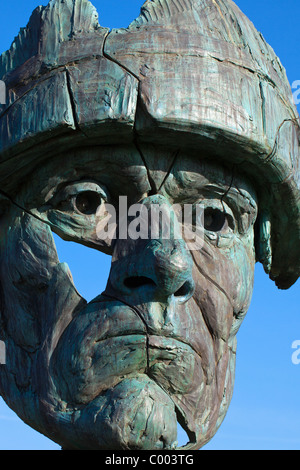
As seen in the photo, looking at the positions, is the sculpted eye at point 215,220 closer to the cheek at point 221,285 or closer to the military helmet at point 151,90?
the cheek at point 221,285

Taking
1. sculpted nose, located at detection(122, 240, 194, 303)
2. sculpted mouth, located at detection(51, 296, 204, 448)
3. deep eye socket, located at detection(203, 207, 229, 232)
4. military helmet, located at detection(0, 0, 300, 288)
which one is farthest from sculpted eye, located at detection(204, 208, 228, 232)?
sculpted mouth, located at detection(51, 296, 204, 448)

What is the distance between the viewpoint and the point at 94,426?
11.3 feet

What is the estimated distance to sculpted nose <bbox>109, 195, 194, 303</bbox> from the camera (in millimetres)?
3504

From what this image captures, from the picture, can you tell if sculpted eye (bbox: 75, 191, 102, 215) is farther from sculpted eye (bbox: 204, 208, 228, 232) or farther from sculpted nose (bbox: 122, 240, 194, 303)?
sculpted eye (bbox: 204, 208, 228, 232)

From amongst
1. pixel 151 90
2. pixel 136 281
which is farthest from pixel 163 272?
pixel 151 90

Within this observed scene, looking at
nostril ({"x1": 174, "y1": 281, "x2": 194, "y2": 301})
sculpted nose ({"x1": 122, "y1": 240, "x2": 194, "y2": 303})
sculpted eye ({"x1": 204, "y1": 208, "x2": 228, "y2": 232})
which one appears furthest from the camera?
sculpted eye ({"x1": 204, "y1": 208, "x2": 228, "y2": 232})

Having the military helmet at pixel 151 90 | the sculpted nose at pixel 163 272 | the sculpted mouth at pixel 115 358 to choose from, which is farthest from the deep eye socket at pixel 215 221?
the sculpted mouth at pixel 115 358

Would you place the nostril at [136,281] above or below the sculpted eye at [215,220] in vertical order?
below

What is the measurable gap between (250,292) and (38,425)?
987 mm

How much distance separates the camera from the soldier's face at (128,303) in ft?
11.5

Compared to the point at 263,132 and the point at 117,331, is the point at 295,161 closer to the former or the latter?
the point at 263,132
